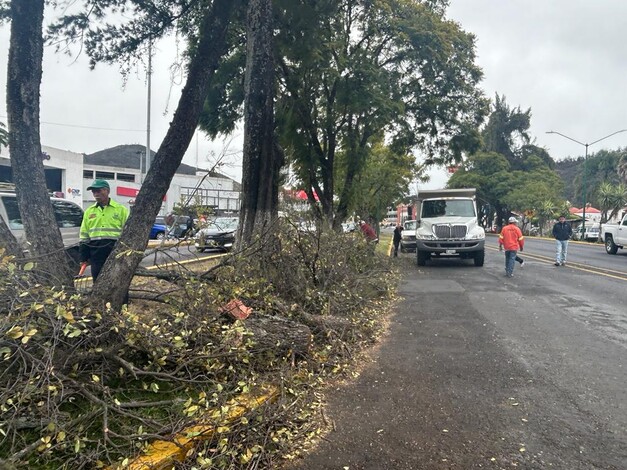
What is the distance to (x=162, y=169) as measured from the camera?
5273 mm

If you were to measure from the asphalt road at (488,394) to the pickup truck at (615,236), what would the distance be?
14.5 metres

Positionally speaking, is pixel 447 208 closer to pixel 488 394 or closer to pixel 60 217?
pixel 60 217

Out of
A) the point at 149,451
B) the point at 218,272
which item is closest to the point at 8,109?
the point at 218,272

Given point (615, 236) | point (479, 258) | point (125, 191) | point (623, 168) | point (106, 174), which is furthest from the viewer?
point (623, 168)

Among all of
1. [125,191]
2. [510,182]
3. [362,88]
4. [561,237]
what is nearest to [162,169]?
[362,88]

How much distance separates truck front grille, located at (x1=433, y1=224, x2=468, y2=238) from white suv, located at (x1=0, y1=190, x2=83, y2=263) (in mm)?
10475

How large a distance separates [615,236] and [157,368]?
894 inches

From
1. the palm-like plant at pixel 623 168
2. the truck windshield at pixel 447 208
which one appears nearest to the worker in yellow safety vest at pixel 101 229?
the truck windshield at pixel 447 208

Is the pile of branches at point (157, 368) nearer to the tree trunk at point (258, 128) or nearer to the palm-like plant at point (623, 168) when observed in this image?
the tree trunk at point (258, 128)

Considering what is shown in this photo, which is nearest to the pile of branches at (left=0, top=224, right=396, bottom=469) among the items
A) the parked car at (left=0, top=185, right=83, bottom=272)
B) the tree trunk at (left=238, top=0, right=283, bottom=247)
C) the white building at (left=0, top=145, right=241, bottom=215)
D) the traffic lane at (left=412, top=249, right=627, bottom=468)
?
the traffic lane at (left=412, top=249, right=627, bottom=468)

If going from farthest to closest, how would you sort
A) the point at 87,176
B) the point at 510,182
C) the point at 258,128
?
the point at 510,182, the point at 87,176, the point at 258,128

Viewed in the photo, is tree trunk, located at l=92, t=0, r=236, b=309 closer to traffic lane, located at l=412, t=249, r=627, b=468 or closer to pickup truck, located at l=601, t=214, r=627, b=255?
traffic lane, located at l=412, t=249, r=627, b=468

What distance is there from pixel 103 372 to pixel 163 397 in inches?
20.7

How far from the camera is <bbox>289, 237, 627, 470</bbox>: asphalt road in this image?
11.4 ft
